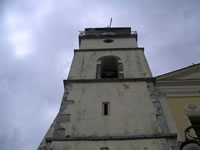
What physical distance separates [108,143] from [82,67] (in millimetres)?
5731

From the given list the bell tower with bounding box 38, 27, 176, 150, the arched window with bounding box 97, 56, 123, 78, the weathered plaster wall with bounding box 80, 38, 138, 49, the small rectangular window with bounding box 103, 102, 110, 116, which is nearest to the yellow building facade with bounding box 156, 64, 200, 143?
the bell tower with bounding box 38, 27, 176, 150

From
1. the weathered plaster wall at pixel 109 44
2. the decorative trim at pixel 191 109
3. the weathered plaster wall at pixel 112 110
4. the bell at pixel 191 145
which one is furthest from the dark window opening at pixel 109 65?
the bell at pixel 191 145

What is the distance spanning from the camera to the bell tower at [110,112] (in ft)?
23.0

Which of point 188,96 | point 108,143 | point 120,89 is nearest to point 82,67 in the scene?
point 120,89

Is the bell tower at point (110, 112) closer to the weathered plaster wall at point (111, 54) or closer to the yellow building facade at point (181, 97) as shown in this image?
the weathered plaster wall at point (111, 54)

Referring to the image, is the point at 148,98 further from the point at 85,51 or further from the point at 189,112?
the point at 85,51

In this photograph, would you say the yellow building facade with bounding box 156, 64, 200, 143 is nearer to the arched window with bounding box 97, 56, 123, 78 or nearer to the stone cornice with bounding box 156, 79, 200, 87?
the stone cornice with bounding box 156, 79, 200, 87

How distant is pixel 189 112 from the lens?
8977 millimetres

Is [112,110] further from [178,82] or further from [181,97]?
[178,82]

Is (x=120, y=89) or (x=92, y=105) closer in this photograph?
(x=92, y=105)

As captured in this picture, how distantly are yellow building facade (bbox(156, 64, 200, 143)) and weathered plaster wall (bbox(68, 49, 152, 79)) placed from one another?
37.0 inches

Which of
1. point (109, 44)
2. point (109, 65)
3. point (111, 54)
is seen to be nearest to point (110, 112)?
point (109, 65)

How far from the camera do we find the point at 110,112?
8367mm

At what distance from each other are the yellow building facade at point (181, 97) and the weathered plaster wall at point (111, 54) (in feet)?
3.09
